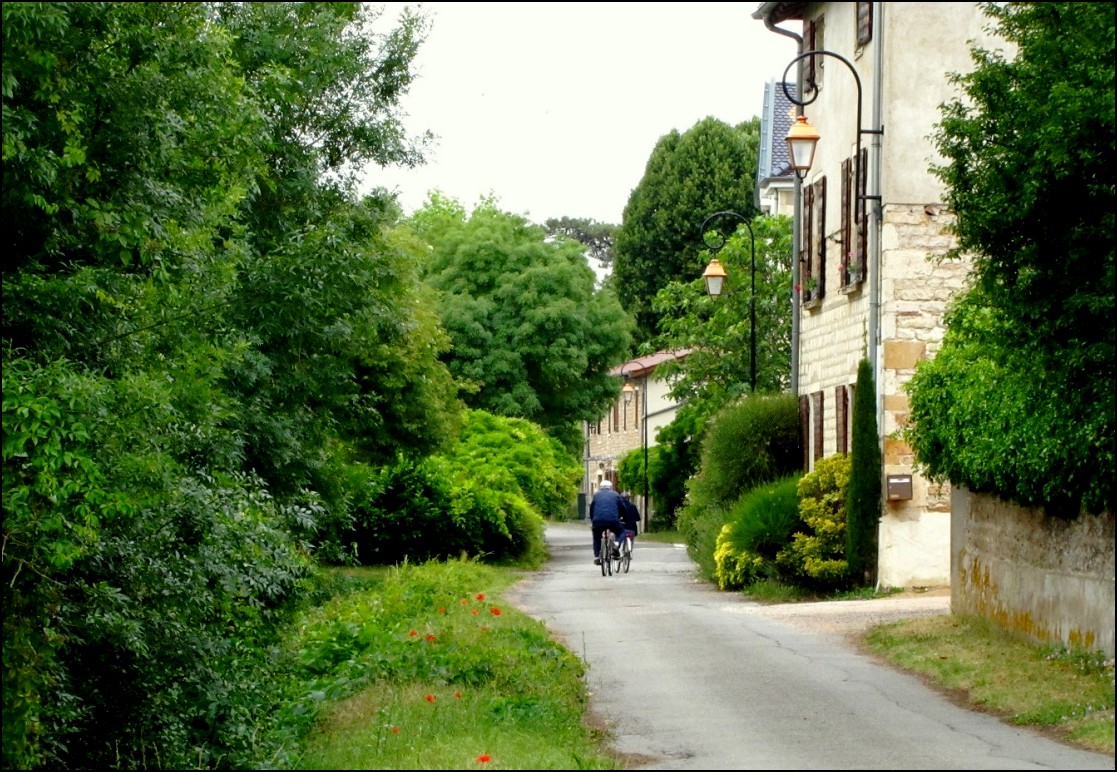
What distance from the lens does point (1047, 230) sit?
12047 mm

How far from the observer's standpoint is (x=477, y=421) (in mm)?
39094

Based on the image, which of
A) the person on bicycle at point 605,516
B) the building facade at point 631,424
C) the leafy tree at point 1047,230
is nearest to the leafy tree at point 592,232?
the building facade at point 631,424

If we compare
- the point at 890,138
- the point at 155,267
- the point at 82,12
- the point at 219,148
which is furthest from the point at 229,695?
the point at 890,138

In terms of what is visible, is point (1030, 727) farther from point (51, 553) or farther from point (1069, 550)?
point (51, 553)

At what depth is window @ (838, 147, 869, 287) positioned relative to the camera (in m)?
24.0

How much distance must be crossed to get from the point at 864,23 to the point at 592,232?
194 ft

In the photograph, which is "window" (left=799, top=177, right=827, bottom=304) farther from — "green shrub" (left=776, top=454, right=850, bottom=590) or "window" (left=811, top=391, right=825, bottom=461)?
"green shrub" (left=776, top=454, right=850, bottom=590)

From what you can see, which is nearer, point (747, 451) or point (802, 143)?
point (802, 143)

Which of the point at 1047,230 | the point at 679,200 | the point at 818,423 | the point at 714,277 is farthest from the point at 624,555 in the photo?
the point at 679,200

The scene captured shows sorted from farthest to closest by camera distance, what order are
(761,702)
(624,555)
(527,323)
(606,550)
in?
(527,323)
(624,555)
(606,550)
(761,702)

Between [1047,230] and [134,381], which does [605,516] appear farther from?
[134,381]

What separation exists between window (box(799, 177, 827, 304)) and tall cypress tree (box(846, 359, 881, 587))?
4.34 metres

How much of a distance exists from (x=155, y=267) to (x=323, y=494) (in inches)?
431

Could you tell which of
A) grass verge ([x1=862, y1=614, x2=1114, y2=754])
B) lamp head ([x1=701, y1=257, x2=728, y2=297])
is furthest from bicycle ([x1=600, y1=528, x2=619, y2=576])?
grass verge ([x1=862, y1=614, x2=1114, y2=754])
